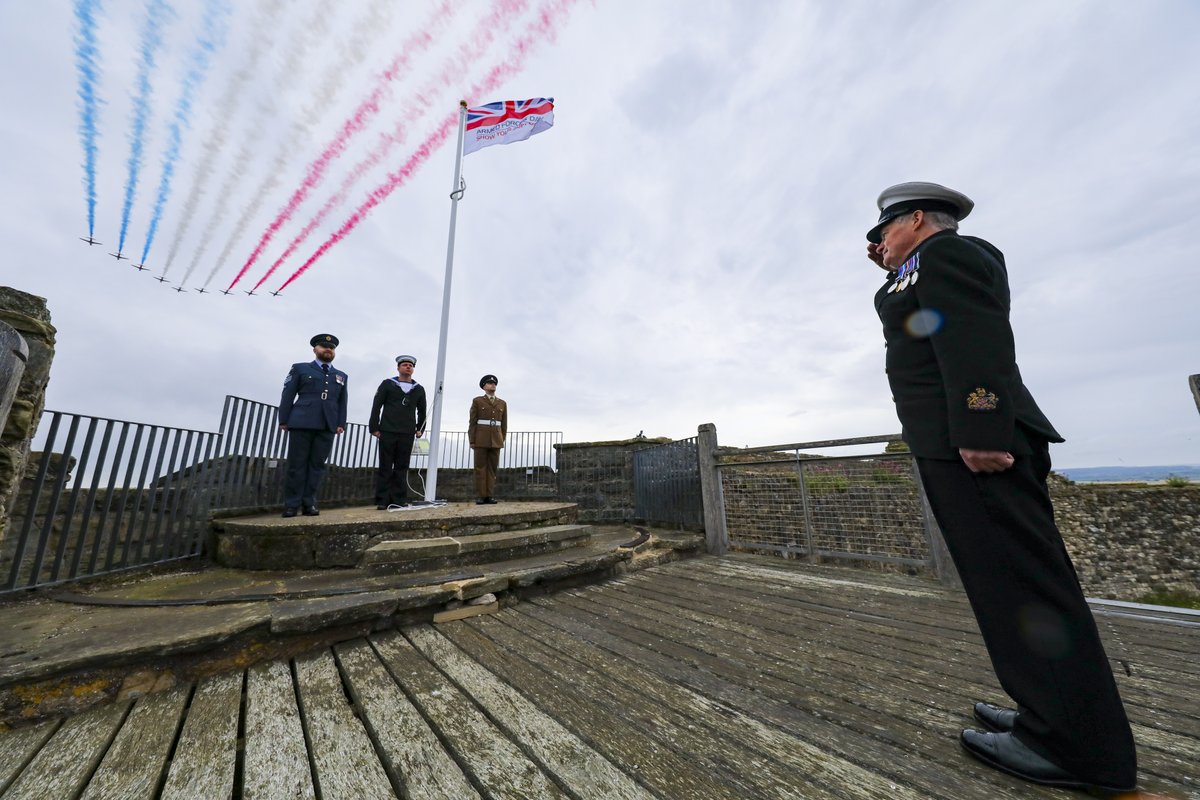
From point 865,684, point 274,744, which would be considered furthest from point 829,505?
point 274,744

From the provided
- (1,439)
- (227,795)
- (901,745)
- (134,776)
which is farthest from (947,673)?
(1,439)

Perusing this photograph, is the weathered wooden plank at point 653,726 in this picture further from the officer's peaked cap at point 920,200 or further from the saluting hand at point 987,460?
the officer's peaked cap at point 920,200

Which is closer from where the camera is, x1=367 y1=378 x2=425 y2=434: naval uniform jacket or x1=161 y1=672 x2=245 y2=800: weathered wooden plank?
x1=161 y1=672 x2=245 y2=800: weathered wooden plank

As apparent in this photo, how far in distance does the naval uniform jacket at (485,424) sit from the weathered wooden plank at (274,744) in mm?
4463

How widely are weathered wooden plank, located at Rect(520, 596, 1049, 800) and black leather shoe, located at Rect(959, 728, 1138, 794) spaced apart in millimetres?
46

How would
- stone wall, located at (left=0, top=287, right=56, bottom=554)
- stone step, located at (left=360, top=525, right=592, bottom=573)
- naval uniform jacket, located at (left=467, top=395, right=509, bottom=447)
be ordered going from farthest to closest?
naval uniform jacket, located at (left=467, top=395, right=509, bottom=447) < stone step, located at (left=360, top=525, right=592, bottom=573) < stone wall, located at (left=0, top=287, right=56, bottom=554)

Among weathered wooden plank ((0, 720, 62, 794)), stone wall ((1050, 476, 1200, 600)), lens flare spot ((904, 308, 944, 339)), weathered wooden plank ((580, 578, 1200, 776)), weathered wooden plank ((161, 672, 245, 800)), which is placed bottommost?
stone wall ((1050, 476, 1200, 600))

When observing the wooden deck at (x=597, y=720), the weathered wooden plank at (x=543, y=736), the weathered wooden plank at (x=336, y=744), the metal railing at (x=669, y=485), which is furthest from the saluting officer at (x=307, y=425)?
the metal railing at (x=669, y=485)

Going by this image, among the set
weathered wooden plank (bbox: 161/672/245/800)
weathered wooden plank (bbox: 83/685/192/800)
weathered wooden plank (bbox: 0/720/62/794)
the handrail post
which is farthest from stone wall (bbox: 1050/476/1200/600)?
weathered wooden plank (bbox: 0/720/62/794)

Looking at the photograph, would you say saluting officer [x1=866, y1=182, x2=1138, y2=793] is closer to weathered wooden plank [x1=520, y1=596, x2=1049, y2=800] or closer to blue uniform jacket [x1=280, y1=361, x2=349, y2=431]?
weathered wooden plank [x1=520, y1=596, x2=1049, y2=800]

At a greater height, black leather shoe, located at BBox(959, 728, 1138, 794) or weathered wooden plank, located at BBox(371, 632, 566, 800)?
black leather shoe, located at BBox(959, 728, 1138, 794)

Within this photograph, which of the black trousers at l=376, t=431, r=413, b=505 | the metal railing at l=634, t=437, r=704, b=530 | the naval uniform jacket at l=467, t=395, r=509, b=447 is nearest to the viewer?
the black trousers at l=376, t=431, r=413, b=505

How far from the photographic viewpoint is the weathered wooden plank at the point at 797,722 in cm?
119

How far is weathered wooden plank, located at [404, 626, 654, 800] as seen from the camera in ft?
3.90
